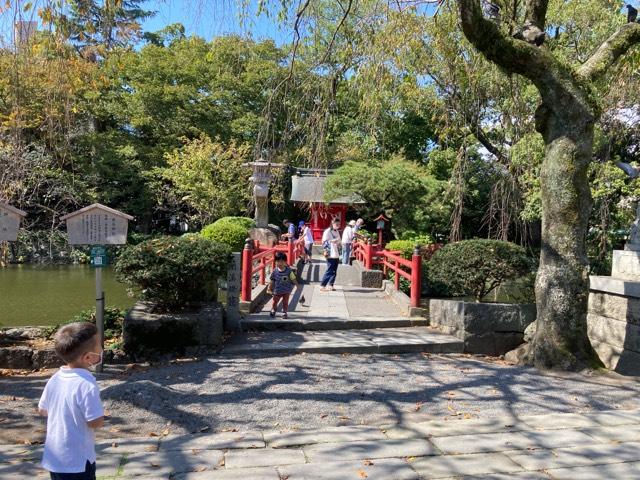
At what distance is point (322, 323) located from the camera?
29.6 ft

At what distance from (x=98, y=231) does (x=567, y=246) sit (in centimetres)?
592

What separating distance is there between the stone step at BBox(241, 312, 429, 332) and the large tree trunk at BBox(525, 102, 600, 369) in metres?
2.98

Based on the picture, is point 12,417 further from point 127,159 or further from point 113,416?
point 127,159

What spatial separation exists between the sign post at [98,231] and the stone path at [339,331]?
73.7 inches

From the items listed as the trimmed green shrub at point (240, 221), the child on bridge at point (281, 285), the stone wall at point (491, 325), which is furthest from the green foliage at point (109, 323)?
the trimmed green shrub at point (240, 221)

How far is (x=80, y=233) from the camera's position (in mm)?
6781

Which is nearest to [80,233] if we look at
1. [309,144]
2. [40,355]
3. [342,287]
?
[40,355]

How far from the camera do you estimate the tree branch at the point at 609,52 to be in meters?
6.82

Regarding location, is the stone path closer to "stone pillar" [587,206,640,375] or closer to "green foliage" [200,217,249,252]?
"stone pillar" [587,206,640,375]

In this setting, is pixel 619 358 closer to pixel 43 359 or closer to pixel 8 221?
pixel 43 359

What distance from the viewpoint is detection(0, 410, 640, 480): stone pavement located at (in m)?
3.63

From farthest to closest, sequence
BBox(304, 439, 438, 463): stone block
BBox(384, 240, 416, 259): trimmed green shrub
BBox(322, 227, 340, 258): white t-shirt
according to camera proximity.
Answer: BBox(384, 240, 416, 259): trimmed green shrub
BBox(322, 227, 340, 258): white t-shirt
BBox(304, 439, 438, 463): stone block

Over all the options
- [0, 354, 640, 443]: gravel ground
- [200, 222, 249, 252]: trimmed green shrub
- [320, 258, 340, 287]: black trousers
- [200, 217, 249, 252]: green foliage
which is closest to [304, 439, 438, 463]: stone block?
[0, 354, 640, 443]: gravel ground

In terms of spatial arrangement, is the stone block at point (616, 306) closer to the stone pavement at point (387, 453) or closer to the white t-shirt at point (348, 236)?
the stone pavement at point (387, 453)
